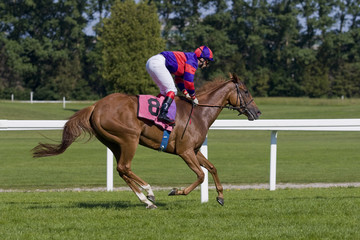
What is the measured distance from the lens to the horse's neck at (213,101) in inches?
299

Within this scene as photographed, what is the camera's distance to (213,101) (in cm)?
777

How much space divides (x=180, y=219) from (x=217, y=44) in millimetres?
60855

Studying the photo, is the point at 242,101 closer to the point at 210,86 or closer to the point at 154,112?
the point at 210,86

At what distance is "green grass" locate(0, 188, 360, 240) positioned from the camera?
5.38 m

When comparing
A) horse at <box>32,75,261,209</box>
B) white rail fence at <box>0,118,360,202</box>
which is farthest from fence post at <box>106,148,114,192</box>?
horse at <box>32,75,261,209</box>

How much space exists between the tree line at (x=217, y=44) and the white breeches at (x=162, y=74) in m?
52.8

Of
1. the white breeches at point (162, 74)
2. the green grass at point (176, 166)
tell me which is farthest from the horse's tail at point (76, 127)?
the green grass at point (176, 166)

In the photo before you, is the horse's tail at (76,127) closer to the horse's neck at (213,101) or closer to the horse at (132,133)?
the horse at (132,133)

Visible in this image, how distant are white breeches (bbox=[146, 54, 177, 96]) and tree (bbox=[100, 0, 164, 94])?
116ft

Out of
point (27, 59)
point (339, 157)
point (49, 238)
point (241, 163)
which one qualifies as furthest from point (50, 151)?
point (27, 59)

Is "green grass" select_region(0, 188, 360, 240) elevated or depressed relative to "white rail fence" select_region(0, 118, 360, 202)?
depressed

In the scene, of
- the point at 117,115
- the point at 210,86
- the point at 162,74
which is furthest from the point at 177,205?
the point at 210,86

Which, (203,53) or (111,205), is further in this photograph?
(203,53)

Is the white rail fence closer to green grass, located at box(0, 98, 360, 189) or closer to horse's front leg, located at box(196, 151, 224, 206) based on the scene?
green grass, located at box(0, 98, 360, 189)
